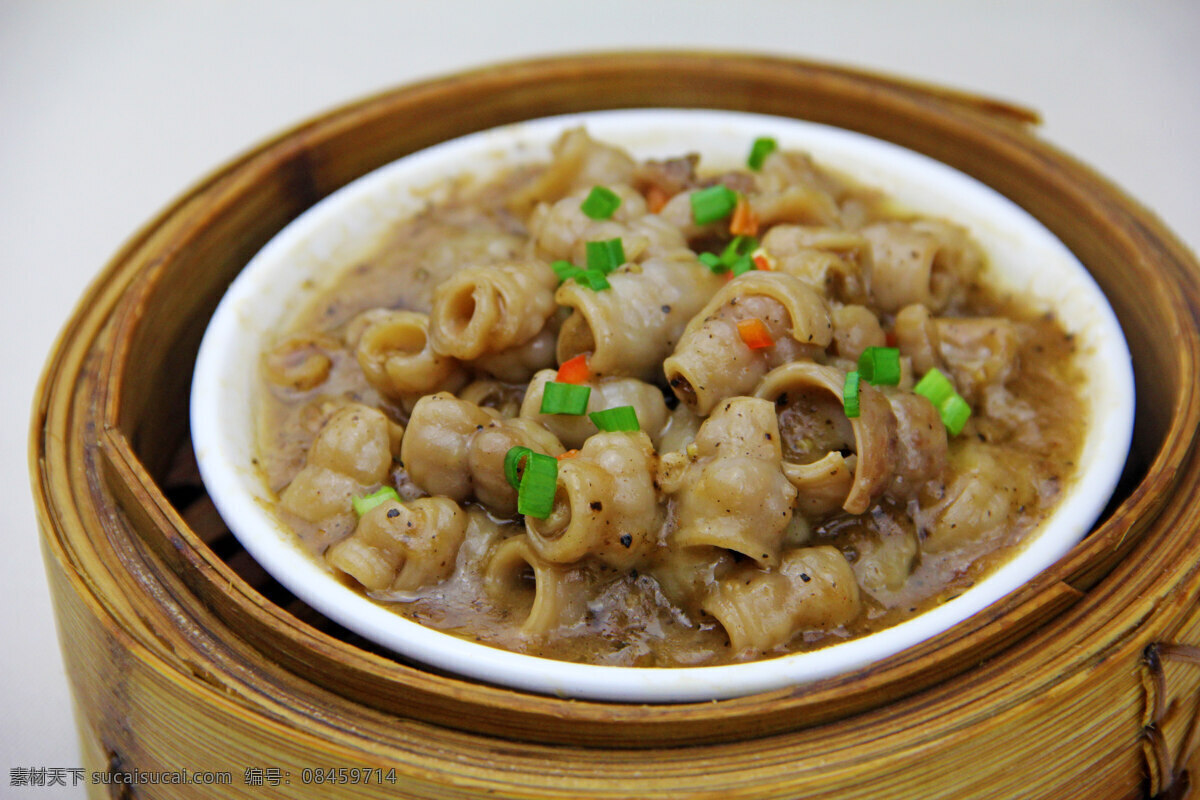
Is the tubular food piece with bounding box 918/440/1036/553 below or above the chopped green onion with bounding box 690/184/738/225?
below

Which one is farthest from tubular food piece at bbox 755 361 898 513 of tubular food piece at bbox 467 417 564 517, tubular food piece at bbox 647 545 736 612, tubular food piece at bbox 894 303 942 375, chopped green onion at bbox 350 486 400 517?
chopped green onion at bbox 350 486 400 517

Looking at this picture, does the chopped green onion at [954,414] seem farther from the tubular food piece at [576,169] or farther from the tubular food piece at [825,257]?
the tubular food piece at [576,169]

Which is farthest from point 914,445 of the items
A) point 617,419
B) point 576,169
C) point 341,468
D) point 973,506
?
point 576,169

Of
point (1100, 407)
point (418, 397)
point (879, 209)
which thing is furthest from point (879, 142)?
point (418, 397)

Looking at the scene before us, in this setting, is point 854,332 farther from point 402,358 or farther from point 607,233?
point 402,358

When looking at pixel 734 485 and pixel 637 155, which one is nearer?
pixel 734 485

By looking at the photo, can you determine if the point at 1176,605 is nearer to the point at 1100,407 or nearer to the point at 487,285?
the point at 1100,407

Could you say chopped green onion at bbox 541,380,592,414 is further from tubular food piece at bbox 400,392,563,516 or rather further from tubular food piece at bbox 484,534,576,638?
tubular food piece at bbox 484,534,576,638
